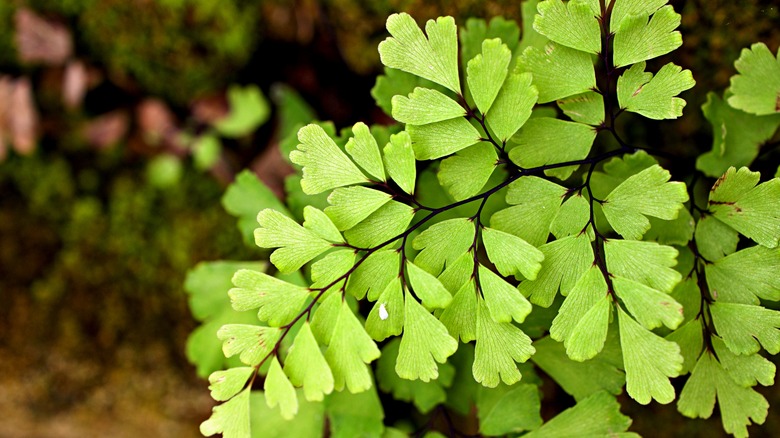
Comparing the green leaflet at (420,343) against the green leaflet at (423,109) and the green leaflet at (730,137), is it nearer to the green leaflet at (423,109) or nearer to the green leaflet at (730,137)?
the green leaflet at (423,109)

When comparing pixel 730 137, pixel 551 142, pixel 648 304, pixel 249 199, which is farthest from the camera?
pixel 249 199

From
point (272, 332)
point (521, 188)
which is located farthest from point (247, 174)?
point (521, 188)

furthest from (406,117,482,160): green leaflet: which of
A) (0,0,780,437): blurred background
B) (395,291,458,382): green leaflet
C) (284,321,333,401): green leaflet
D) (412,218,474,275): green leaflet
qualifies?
(0,0,780,437): blurred background

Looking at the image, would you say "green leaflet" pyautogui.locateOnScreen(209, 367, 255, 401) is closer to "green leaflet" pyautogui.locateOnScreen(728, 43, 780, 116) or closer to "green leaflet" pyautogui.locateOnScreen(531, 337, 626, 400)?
"green leaflet" pyautogui.locateOnScreen(531, 337, 626, 400)

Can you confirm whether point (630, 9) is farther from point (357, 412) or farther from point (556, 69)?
point (357, 412)

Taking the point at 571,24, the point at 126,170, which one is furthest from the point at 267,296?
the point at 126,170
